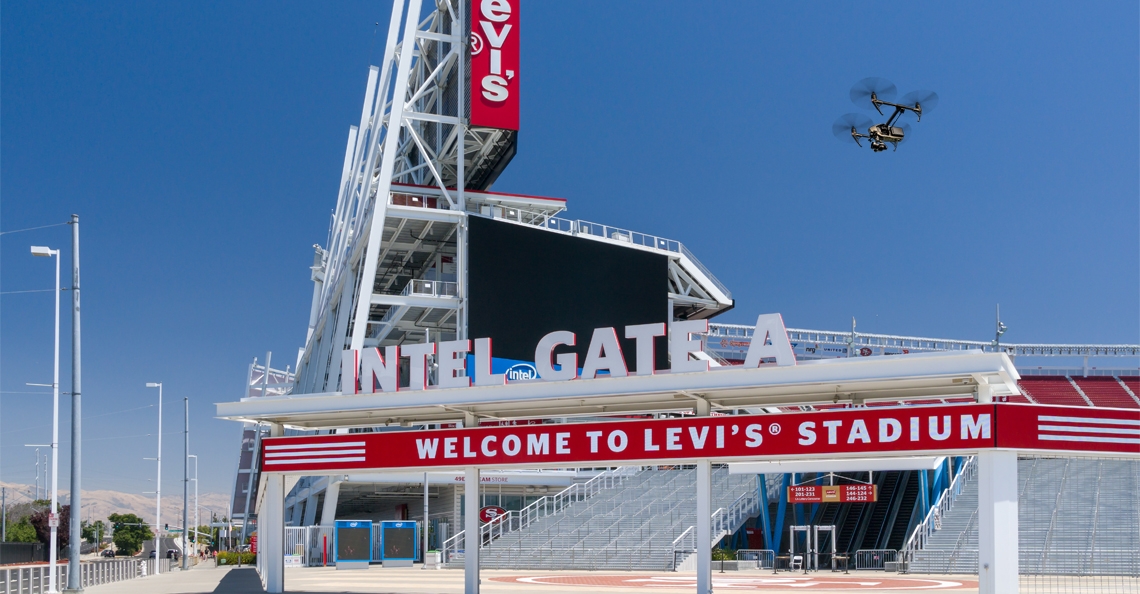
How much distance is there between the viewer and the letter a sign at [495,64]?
230 ft

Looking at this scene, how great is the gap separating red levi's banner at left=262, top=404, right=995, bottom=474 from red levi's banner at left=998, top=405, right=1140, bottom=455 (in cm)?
47

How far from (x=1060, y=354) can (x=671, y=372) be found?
4139 inches

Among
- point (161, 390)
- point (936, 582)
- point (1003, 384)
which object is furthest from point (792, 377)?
point (161, 390)

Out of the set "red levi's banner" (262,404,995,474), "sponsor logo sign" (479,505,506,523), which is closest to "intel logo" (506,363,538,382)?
"sponsor logo sign" (479,505,506,523)

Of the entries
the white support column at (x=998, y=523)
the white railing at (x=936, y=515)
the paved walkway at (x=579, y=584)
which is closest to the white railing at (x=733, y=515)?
the paved walkway at (x=579, y=584)

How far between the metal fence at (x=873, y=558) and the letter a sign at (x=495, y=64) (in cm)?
3564

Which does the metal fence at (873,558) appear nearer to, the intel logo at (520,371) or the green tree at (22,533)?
the intel logo at (520,371)

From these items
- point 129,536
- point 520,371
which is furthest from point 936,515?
point 129,536

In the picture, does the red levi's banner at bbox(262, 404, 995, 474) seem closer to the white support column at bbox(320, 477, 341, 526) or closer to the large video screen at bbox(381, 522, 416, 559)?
the large video screen at bbox(381, 522, 416, 559)

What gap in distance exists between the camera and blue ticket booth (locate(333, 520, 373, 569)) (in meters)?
54.3

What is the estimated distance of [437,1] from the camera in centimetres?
7962

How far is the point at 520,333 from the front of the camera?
72812 millimetres

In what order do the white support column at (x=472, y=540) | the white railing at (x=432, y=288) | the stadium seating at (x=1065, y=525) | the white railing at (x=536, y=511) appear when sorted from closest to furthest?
1. the white support column at (x=472, y=540)
2. the stadium seating at (x=1065, y=525)
3. the white railing at (x=536, y=511)
4. the white railing at (x=432, y=288)

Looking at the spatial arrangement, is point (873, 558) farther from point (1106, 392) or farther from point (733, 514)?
point (1106, 392)
